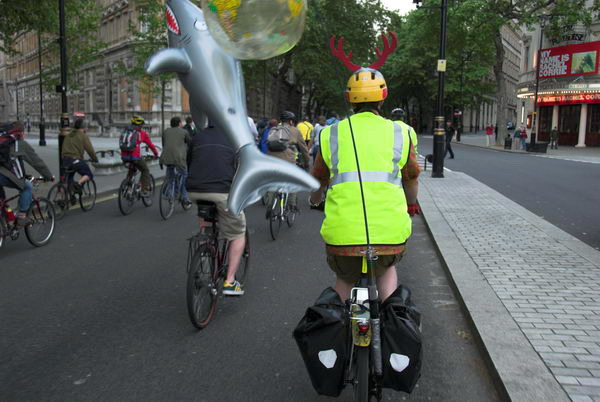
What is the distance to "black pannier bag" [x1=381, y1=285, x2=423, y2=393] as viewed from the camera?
2.67 m

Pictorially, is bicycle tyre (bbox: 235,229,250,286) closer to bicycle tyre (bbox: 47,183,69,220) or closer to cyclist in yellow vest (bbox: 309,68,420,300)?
cyclist in yellow vest (bbox: 309,68,420,300)

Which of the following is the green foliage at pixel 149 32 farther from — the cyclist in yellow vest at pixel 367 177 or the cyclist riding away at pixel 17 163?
the cyclist riding away at pixel 17 163

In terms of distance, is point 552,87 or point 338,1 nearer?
point 338,1

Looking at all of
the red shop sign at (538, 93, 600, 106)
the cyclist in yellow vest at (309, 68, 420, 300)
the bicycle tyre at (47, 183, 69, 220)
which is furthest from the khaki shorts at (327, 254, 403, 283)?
the red shop sign at (538, 93, 600, 106)

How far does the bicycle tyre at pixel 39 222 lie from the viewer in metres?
7.54

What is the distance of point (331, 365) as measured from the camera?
2.68 meters

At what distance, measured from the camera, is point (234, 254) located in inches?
196

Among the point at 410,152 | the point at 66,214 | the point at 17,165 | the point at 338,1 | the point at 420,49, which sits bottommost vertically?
the point at 66,214

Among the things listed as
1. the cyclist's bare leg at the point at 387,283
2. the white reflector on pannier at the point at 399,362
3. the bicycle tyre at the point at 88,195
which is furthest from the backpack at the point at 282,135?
the white reflector on pannier at the point at 399,362

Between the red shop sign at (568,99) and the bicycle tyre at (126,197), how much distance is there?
3513 cm

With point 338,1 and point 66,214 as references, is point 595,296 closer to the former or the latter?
point 338,1

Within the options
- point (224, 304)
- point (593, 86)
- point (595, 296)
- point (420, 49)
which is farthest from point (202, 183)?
point (420, 49)

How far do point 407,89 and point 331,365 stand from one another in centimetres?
6379

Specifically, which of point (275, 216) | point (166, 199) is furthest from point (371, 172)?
point (166, 199)
